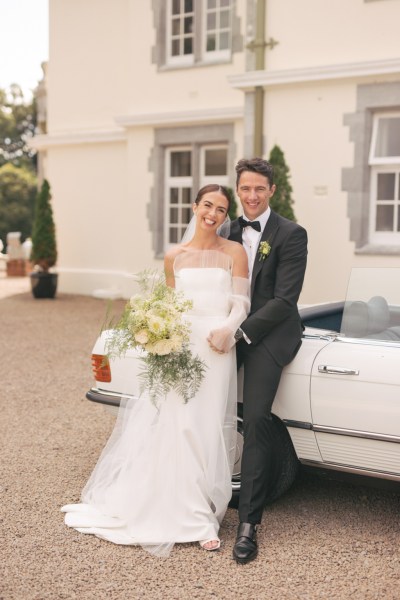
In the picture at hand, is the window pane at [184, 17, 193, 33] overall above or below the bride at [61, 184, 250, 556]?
above

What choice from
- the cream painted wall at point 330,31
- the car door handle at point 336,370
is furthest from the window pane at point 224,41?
the car door handle at point 336,370

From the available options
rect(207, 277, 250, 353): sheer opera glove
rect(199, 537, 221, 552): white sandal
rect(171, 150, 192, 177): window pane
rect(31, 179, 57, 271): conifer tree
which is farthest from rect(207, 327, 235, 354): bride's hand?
rect(31, 179, 57, 271): conifer tree

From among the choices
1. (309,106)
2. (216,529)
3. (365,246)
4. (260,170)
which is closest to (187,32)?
(309,106)

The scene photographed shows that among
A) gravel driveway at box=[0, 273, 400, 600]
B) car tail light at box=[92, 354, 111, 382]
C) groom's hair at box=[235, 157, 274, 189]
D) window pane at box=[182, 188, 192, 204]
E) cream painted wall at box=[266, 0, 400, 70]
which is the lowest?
gravel driveway at box=[0, 273, 400, 600]

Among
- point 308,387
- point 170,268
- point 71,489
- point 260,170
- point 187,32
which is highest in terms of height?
point 187,32

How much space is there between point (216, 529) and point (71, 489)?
42.5 inches

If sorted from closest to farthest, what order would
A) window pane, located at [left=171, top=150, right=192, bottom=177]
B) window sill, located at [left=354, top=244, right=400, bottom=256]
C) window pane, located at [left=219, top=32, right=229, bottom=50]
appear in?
window sill, located at [left=354, top=244, right=400, bottom=256], window pane, located at [left=219, top=32, right=229, bottom=50], window pane, located at [left=171, top=150, right=192, bottom=177]

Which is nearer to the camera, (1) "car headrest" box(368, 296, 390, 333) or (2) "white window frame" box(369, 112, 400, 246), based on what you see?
(1) "car headrest" box(368, 296, 390, 333)

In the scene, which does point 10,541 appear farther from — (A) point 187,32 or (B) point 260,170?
(A) point 187,32

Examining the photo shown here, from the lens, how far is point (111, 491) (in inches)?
155

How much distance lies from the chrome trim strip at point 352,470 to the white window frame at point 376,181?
22.8 ft

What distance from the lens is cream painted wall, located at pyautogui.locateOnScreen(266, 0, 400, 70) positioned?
32.7 ft

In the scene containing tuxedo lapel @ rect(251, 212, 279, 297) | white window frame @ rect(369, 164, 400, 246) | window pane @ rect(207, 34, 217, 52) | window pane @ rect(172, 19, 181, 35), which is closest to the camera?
tuxedo lapel @ rect(251, 212, 279, 297)

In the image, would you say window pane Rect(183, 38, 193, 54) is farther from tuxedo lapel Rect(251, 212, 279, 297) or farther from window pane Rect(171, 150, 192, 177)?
tuxedo lapel Rect(251, 212, 279, 297)
